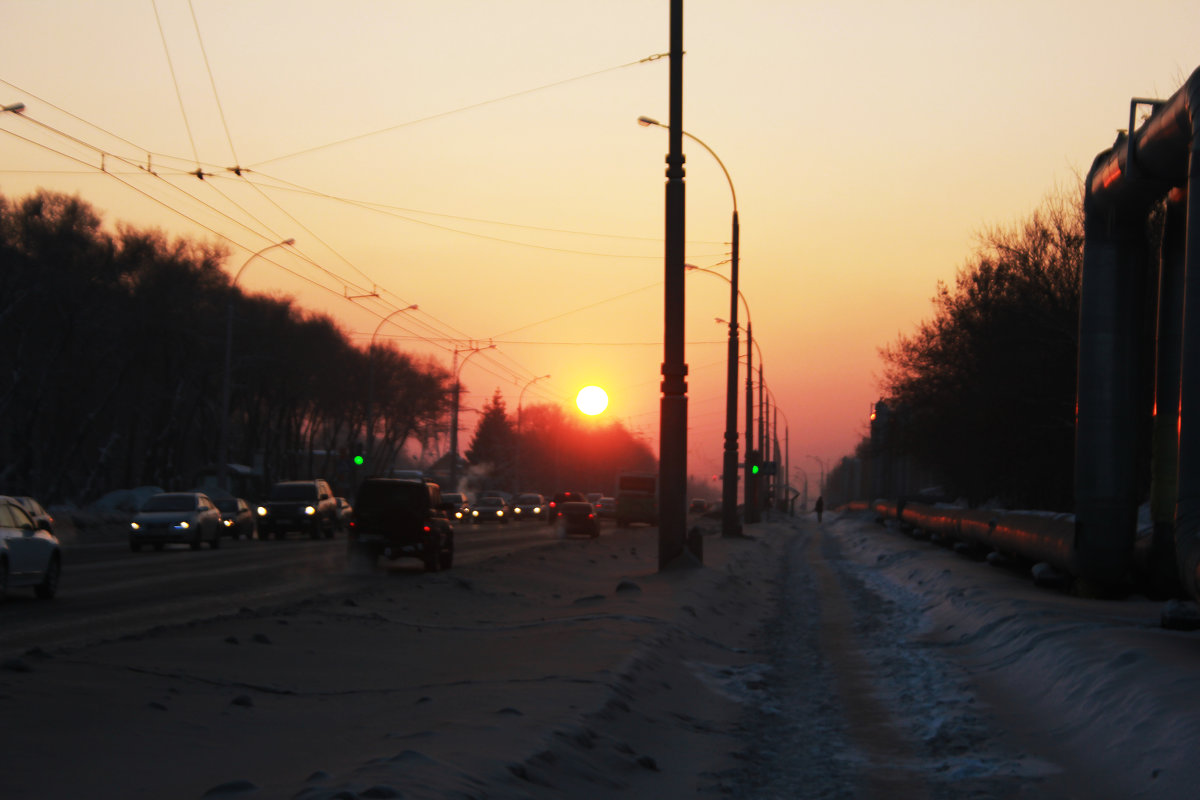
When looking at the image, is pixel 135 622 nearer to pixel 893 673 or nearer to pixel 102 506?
pixel 893 673

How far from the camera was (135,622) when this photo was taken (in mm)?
15055

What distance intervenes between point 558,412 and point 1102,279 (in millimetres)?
139663

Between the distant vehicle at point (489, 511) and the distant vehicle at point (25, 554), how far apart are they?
51.9 m

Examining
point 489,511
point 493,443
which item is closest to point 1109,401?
point 489,511

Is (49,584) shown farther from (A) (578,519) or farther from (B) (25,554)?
(A) (578,519)

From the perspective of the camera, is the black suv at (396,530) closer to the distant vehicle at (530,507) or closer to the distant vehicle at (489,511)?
the distant vehicle at (489,511)

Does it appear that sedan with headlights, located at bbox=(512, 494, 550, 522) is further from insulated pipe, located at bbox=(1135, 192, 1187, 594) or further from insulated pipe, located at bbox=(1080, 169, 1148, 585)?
insulated pipe, located at bbox=(1135, 192, 1187, 594)

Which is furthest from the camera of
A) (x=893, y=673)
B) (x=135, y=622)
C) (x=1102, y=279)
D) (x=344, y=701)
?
(x=1102, y=279)

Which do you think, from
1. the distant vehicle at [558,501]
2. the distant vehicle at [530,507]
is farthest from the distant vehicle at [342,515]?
the distant vehicle at [530,507]

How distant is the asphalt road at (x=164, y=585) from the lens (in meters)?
14.5

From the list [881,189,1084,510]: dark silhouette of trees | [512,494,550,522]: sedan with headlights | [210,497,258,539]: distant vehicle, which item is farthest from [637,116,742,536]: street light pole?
[512,494,550,522]: sedan with headlights

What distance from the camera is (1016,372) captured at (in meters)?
35.4

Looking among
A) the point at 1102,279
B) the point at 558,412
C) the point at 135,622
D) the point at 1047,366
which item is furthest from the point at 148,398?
the point at 558,412

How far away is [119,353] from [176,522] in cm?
2558
